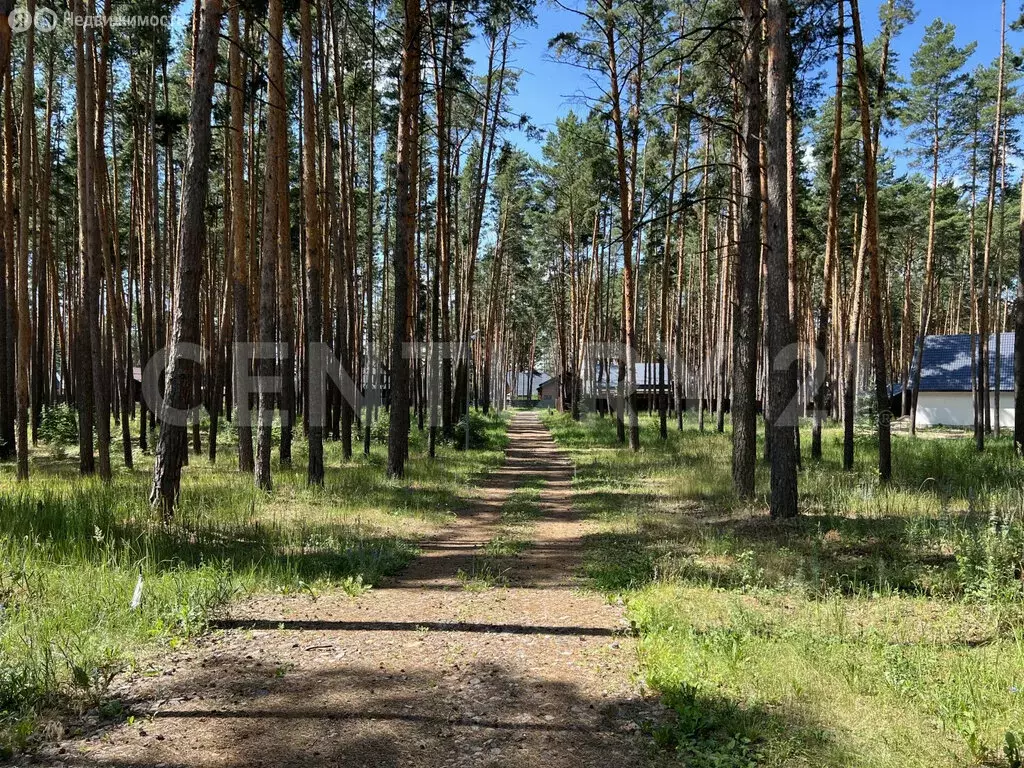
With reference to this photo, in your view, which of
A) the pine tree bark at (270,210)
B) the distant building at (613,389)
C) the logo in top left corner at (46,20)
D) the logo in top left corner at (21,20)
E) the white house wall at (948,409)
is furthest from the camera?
the distant building at (613,389)

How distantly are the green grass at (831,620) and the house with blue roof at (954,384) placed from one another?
2913 centimetres

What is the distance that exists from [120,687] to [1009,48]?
81.9 feet

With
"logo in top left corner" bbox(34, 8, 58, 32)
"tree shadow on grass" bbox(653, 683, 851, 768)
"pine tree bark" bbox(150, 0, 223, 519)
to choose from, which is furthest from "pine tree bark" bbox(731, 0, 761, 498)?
"logo in top left corner" bbox(34, 8, 58, 32)

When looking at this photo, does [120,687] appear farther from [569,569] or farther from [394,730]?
[569,569]

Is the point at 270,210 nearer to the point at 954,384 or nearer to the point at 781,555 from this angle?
the point at 781,555

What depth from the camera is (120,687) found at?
375 cm

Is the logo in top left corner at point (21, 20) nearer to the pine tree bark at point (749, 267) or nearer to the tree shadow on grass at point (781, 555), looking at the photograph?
the pine tree bark at point (749, 267)

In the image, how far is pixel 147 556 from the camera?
5816 mm

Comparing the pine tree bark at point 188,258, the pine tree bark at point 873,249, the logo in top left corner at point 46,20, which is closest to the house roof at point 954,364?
the pine tree bark at point 873,249

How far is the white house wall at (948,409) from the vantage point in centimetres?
3469

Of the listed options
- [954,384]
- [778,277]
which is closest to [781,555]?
[778,277]

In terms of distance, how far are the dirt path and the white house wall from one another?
37884 millimetres

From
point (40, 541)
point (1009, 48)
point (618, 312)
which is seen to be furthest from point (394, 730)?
point (618, 312)

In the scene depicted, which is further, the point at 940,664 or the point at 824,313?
the point at 824,313
